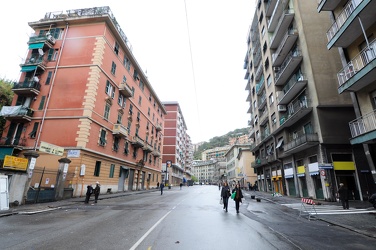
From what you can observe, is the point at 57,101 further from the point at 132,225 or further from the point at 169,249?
the point at 169,249

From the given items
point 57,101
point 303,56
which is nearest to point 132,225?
point 57,101

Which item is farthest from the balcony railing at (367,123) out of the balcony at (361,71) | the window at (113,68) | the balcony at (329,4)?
the window at (113,68)

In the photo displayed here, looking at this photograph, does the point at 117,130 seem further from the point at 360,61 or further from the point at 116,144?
the point at 360,61

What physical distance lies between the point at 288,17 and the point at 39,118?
3038cm

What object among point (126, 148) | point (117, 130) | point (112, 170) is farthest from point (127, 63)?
point (112, 170)

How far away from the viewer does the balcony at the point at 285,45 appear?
2275 centimetres

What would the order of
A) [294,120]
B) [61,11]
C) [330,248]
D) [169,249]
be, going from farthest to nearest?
[61,11], [294,120], [330,248], [169,249]

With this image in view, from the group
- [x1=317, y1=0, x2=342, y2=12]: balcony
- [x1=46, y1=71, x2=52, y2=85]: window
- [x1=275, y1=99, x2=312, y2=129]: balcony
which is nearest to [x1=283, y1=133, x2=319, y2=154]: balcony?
[x1=275, y1=99, x2=312, y2=129]: balcony

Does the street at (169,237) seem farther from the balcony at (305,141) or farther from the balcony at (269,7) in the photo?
the balcony at (269,7)

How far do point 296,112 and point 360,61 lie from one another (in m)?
7.63

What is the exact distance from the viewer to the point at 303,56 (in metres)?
21.3

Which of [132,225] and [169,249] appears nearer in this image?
[169,249]

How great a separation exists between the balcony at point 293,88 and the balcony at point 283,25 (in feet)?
21.9

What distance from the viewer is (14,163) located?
12.6m
